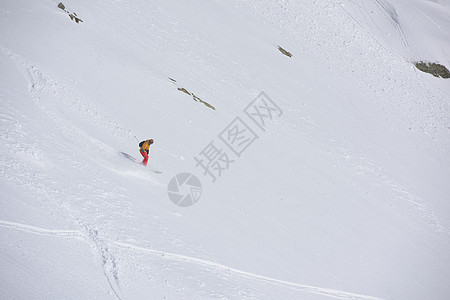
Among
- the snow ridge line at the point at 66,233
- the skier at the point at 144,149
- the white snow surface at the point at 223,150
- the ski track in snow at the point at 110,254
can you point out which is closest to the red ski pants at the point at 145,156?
the skier at the point at 144,149

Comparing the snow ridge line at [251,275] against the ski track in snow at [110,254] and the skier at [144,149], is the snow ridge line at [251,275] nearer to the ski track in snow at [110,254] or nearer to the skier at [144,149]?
the ski track in snow at [110,254]

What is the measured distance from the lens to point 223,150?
16562 millimetres

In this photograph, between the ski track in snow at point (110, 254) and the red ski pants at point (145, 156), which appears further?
the red ski pants at point (145, 156)

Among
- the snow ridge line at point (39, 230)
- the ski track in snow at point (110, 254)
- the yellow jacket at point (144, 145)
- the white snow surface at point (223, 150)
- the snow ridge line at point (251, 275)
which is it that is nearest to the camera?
the snow ridge line at point (39, 230)

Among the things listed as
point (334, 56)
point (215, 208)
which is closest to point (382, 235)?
point (215, 208)

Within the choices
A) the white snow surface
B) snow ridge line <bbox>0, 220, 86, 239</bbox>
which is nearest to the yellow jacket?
the white snow surface

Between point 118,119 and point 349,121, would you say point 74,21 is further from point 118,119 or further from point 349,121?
point 349,121

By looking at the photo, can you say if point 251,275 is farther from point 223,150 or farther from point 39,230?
point 223,150

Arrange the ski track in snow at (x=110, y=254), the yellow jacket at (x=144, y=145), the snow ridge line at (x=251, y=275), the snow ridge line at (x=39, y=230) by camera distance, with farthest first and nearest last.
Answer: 1. the yellow jacket at (x=144, y=145)
2. the snow ridge line at (x=251, y=275)
3. the ski track in snow at (x=110, y=254)
4. the snow ridge line at (x=39, y=230)

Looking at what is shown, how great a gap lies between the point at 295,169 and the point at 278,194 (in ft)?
8.12

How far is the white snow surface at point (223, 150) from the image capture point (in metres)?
9.60

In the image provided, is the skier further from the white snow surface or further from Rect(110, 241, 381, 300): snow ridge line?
Rect(110, 241, 381, 300): snow ridge line

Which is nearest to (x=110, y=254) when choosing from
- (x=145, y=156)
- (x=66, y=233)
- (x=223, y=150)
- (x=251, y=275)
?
(x=66, y=233)

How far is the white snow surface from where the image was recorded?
9.60 meters
